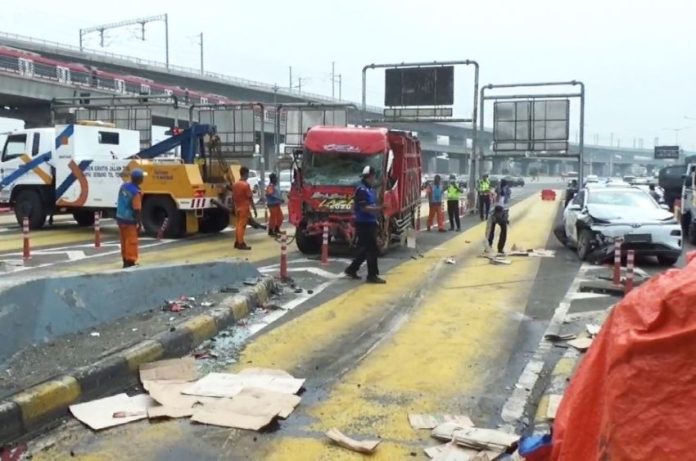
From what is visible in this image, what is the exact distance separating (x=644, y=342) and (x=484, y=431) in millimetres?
2400

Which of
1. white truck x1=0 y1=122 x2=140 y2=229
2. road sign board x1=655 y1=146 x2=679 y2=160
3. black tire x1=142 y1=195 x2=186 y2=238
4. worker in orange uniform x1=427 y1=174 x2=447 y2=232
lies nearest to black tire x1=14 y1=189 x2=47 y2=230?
white truck x1=0 y1=122 x2=140 y2=229

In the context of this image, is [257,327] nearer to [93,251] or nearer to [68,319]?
[68,319]

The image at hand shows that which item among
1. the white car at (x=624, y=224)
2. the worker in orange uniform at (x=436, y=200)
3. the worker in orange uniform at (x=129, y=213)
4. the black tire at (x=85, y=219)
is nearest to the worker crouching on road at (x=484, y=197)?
the worker in orange uniform at (x=436, y=200)

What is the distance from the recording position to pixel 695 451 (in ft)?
8.30

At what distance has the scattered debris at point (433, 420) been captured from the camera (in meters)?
5.13

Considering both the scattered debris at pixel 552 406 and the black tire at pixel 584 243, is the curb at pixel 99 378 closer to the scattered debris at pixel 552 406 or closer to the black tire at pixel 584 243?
the scattered debris at pixel 552 406

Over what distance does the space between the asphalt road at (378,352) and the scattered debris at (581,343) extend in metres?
0.43

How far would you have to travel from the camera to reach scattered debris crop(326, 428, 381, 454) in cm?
466

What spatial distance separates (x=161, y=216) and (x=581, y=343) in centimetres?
1295

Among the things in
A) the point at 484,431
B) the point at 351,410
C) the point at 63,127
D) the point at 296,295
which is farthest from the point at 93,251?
the point at 484,431

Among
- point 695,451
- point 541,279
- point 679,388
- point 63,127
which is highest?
point 63,127

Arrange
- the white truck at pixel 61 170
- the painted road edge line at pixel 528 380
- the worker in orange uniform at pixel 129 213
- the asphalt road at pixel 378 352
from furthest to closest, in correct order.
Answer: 1. the white truck at pixel 61 170
2. the worker in orange uniform at pixel 129 213
3. the painted road edge line at pixel 528 380
4. the asphalt road at pixel 378 352

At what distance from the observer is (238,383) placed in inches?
237

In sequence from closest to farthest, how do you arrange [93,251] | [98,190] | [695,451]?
[695,451], [93,251], [98,190]
